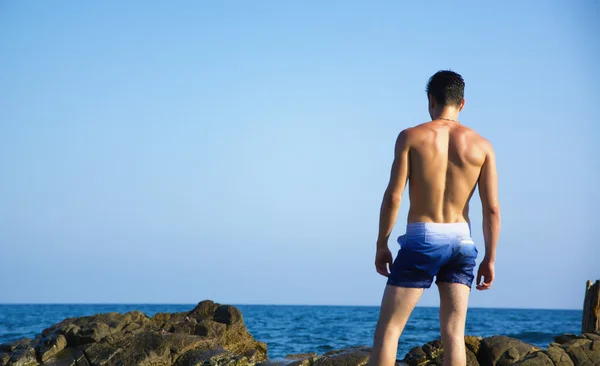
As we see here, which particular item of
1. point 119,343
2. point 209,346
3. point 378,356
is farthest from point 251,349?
point 378,356

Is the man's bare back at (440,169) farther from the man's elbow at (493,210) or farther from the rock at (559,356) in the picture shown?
the rock at (559,356)

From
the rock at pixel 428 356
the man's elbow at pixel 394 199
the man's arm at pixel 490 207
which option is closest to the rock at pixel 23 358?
the rock at pixel 428 356

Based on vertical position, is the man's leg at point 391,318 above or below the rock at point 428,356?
above

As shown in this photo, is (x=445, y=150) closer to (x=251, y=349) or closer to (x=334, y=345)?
(x=251, y=349)

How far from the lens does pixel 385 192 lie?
520cm

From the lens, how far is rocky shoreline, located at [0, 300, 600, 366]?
10219mm

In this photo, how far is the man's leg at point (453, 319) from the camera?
17.2ft

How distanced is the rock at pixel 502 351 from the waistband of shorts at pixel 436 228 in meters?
5.61

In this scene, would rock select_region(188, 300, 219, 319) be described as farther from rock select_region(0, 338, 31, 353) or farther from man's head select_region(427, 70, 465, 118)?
man's head select_region(427, 70, 465, 118)

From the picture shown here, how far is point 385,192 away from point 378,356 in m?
1.19

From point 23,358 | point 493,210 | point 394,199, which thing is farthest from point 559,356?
point 23,358

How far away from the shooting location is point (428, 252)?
200 inches

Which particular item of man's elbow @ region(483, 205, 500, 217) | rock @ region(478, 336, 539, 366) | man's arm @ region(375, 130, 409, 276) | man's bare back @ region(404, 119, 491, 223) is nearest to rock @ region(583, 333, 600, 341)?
rock @ region(478, 336, 539, 366)

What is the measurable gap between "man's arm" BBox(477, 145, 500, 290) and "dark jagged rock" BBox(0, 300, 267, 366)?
276 inches
